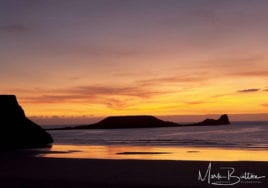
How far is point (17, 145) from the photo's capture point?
50.3 meters

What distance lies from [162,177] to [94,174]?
12.4 feet

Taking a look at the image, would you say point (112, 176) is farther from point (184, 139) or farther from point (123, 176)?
point (184, 139)

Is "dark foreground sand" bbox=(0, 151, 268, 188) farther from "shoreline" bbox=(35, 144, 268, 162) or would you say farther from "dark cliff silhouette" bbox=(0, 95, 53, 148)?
"dark cliff silhouette" bbox=(0, 95, 53, 148)

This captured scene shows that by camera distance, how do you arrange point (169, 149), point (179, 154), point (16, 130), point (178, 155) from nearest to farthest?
point (178, 155) → point (179, 154) → point (169, 149) → point (16, 130)

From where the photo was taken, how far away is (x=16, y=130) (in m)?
52.3

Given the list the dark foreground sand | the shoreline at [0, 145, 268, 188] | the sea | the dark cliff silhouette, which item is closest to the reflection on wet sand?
the sea

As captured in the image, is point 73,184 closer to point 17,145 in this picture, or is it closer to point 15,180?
point 15,180

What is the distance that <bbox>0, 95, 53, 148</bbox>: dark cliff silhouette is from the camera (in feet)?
166

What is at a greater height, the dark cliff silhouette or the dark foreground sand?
the dark cliff silhouette

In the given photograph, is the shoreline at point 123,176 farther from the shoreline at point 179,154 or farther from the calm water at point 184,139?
the calm water at point 184,139

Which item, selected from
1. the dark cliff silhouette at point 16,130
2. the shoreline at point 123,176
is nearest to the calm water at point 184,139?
the dark cliff silhouette at point 16,130

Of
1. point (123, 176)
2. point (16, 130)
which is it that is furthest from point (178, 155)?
point (16, 130)

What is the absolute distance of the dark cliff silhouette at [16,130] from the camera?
50531 mm

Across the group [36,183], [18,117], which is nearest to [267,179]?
[36,183]
